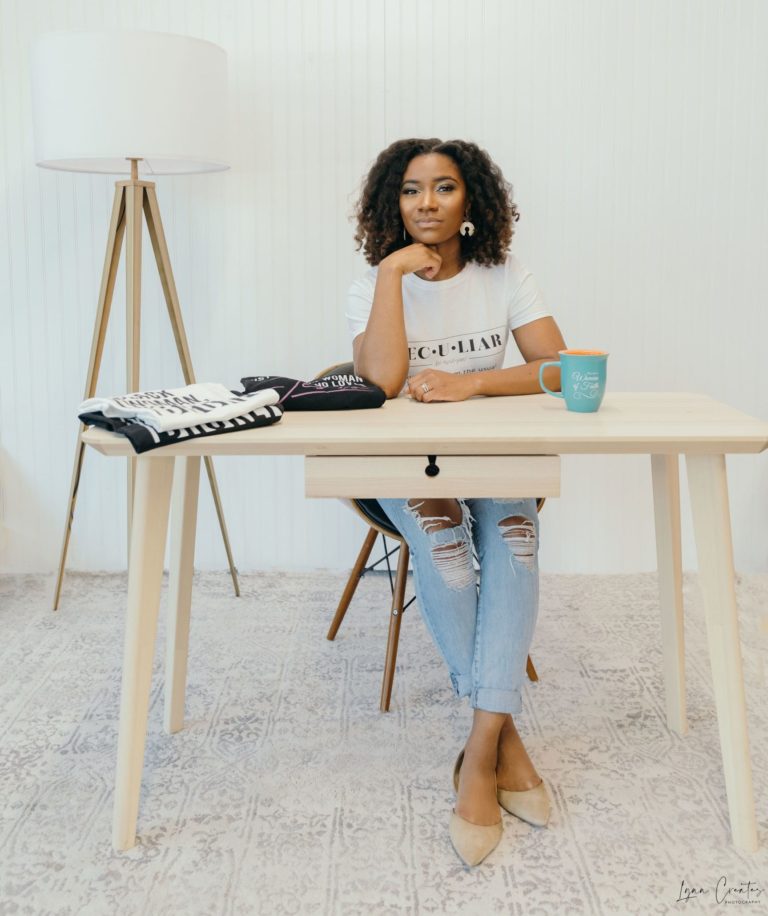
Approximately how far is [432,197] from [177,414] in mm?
799

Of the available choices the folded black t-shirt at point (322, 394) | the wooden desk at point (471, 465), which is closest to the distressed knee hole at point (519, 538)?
the wooden desk at point (471, 465)

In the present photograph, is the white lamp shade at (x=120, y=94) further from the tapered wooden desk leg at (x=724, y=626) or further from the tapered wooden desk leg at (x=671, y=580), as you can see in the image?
the tapered wooden desk leg at (x=724, y=626)

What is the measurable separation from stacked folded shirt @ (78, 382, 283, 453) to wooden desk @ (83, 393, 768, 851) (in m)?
0.02

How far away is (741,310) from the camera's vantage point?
2.78 metres

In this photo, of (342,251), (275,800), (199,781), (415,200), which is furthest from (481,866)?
(342,251)

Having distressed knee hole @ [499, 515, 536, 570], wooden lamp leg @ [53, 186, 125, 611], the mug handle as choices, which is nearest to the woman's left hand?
the mug handle

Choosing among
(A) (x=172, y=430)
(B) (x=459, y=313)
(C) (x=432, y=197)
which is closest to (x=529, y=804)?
(A) (x=172, y=430)

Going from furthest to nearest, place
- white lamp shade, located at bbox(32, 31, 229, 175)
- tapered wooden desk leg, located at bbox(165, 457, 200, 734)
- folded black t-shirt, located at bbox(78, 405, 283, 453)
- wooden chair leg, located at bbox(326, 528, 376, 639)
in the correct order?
wooden chair leg, located at bbox(326, 528, 376, 639) < white lamp shade, located at bbox(32, 31, 229, 175) < tapered wooden desk leg, located at bbox(165, 457, 200, 734) < folded black t-shirt, located at bbox(78, 405, 283, 453)

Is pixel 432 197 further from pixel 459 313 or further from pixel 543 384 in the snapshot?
pixel 543 384

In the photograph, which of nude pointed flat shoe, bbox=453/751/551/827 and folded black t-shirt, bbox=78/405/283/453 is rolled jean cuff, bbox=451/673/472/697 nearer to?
nude pointed flat shoe, bbox=453/751/551/827

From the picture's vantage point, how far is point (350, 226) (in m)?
2.76

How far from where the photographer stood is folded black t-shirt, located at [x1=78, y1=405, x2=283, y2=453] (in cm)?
139

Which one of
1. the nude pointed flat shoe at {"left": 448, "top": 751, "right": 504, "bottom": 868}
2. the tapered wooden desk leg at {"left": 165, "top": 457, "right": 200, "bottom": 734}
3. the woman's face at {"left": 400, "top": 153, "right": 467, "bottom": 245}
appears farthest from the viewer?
the woman's face at {"left": 400, "top": 153, "right": 467, "bottom": 245}

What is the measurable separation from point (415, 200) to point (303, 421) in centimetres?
63
